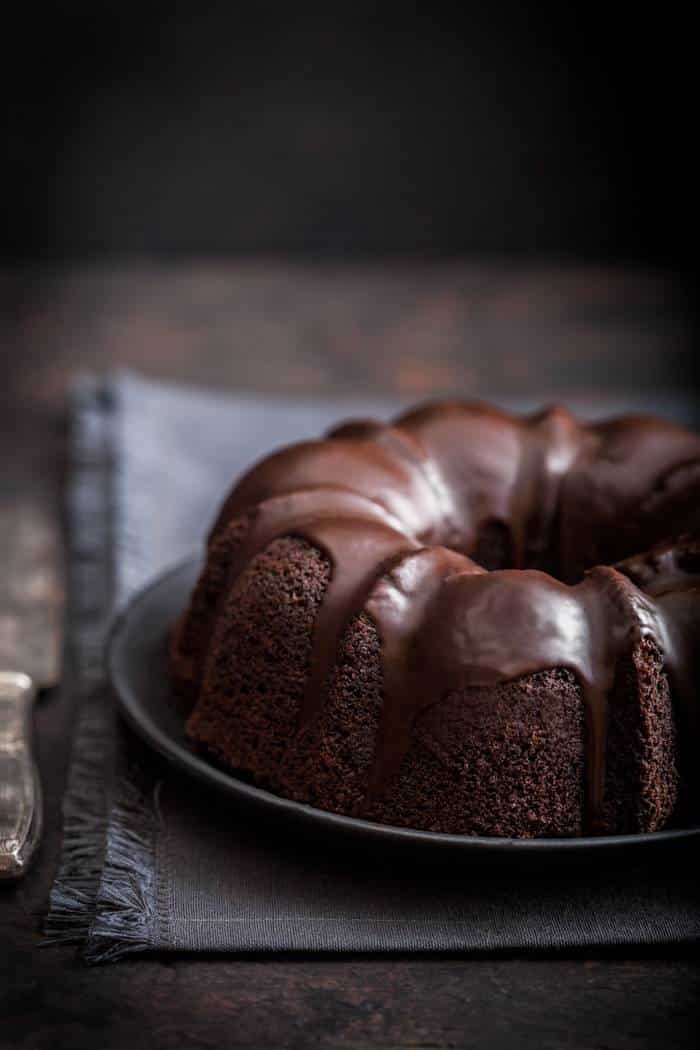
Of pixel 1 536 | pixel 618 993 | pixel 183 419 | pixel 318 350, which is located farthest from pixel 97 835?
pixel 318 350

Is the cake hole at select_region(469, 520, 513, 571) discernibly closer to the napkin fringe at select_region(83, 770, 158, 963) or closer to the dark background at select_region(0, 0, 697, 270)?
the napkin fringe at select_region(83, 770, 158, 963)

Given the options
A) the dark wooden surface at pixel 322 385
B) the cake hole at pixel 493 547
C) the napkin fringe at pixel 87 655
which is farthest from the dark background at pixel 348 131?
the cake hole at pixel 493 547

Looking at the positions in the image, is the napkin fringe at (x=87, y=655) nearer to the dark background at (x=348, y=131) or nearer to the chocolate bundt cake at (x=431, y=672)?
the chocolate bundt cake at (x=431, y=672)

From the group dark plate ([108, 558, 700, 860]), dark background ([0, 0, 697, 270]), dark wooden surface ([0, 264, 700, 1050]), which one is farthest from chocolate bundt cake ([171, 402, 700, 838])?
dark background ([0, 0, 697, 270])

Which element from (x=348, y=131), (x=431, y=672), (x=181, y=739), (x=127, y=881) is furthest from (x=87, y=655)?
(x=348, y=131)

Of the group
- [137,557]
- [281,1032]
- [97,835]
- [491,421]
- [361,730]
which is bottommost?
[281,1032]

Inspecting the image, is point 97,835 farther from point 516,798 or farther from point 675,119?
point 675,119
